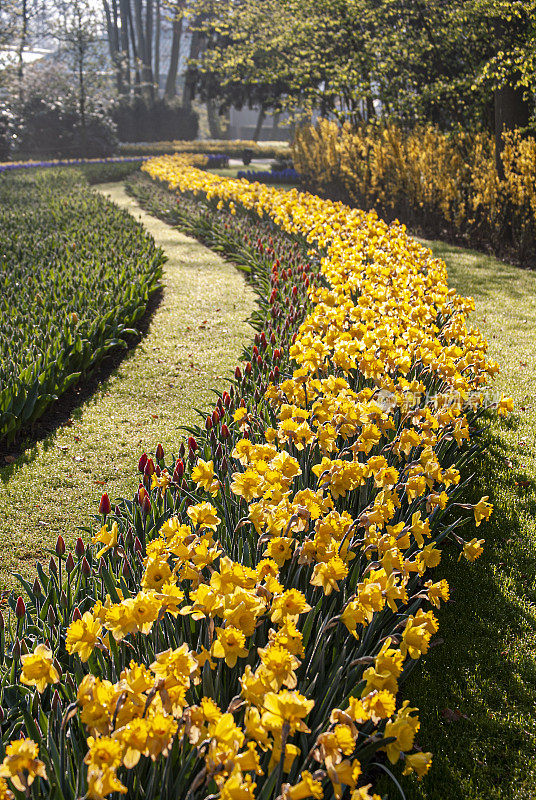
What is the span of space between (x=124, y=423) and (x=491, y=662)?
9.68 ft

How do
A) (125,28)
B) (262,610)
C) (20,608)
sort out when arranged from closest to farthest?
(262,610) → (20,608) → (125,28)

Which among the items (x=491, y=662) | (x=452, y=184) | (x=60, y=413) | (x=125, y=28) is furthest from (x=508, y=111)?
(x=125, y=28)

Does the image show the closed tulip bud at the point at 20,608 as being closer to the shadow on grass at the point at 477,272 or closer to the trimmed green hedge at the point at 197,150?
the shadow on grass at the point at 477,272

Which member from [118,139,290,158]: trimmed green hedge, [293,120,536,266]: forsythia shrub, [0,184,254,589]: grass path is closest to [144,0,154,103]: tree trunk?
[118,139,290,158]: trimmed green hedge

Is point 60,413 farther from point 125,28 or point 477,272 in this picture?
point 125,28

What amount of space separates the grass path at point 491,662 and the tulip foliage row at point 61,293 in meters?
2.88

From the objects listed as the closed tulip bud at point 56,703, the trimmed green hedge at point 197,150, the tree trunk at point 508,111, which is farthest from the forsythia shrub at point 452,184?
the trimmed green hedge at point 197,150

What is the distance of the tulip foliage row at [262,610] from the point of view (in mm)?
1392

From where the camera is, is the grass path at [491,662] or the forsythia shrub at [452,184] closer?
the grass path at [491,662]

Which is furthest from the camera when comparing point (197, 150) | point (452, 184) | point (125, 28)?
point (125, 28)

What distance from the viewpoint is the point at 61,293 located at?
19.9 feet

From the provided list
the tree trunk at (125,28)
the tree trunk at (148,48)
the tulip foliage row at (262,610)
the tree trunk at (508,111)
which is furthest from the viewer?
the tree trunk at (148,48)

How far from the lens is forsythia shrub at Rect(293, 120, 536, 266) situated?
8.95 meters

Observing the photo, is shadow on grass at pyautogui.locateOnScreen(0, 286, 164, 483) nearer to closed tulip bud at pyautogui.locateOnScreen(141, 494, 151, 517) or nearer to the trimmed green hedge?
closed tulip bud at pyautogui.locateOnScreen(141, 494, 151, 517)
